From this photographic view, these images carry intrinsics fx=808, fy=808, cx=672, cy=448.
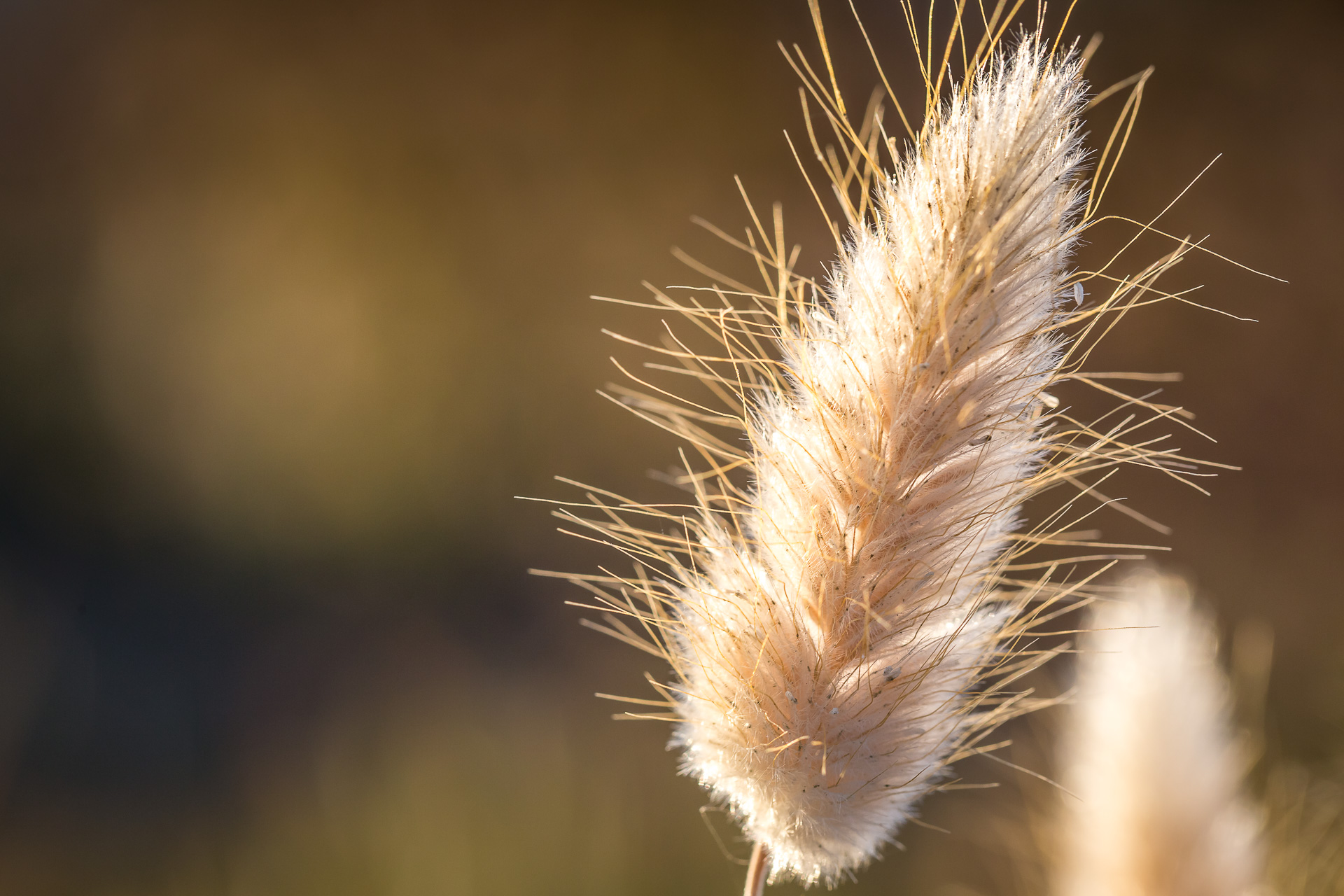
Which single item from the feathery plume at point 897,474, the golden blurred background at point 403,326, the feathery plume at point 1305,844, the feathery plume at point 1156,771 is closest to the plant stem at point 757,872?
the feathery plume at point 897,474

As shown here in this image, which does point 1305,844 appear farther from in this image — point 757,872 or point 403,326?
point 403,326

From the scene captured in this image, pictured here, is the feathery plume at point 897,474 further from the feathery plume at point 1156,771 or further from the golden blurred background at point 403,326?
the golden blurred background at point 403,326

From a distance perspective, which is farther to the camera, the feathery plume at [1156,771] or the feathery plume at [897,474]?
the feathery plume at [1156,771]

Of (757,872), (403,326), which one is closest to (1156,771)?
(757,872)

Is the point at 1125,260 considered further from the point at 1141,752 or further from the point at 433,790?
the point at 433,790

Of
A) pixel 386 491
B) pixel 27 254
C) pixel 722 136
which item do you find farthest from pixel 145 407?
pixel 722 136
